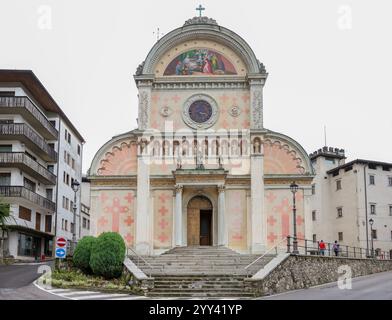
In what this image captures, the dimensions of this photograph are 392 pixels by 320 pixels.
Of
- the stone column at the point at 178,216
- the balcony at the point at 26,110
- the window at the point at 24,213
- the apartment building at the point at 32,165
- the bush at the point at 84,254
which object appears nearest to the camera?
the bush at the point at 84,254

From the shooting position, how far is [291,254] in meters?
26.9

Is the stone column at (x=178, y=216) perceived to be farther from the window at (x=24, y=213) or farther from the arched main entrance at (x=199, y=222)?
the window at (x=24, y=213)

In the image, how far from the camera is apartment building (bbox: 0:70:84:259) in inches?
1770

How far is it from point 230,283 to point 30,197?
27.1 meters

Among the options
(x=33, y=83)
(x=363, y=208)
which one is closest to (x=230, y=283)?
(x=33, y=83)

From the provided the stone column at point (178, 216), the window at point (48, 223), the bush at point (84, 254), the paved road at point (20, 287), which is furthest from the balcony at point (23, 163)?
the bush at point (84, 254)

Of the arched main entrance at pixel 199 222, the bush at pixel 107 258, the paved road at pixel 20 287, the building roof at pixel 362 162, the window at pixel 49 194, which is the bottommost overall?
the paved road at pixel 20 287

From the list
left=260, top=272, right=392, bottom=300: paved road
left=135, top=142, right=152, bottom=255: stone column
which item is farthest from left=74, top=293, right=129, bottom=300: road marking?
left=135, top=142, right=152, bottom=255: stone column

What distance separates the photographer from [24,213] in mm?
46594

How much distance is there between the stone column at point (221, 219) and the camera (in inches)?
1320

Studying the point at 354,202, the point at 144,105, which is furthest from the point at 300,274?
the point at 354,202

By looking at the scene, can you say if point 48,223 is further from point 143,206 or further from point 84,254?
point 84,254

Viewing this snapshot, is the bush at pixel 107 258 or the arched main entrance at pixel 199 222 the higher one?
the arched main entrance at pixel 199 222

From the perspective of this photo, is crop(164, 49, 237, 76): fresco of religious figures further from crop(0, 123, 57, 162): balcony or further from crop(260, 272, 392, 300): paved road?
crop(260, 272, 392, 300): paved road
